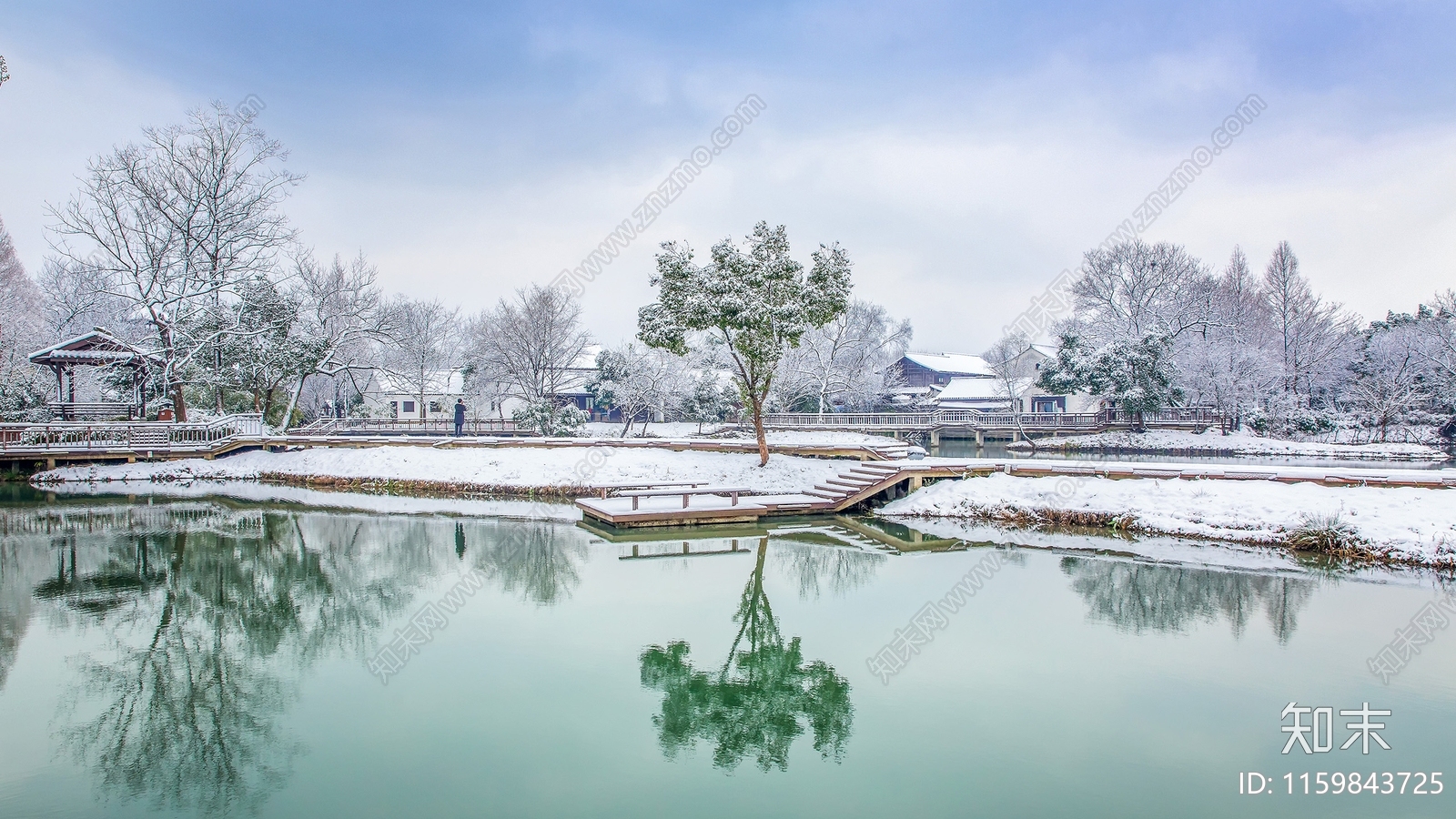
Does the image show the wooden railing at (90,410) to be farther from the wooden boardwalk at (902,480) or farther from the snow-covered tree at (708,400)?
the snow-covered tree at (708,400)

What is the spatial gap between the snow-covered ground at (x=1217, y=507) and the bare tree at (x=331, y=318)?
23.2 metres

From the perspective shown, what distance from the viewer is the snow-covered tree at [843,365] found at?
48656mm

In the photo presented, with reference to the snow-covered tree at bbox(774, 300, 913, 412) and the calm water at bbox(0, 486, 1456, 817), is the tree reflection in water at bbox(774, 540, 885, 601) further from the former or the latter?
the snow-covered tree at bbox(774, 300, 913, 412)

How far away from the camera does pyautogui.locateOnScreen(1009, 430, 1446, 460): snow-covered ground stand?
3192 centimetres

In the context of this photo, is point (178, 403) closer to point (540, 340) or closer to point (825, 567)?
point (540, 340)

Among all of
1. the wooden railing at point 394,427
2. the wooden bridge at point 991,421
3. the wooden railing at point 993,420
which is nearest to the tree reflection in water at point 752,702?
the wooden railing at point 394,427

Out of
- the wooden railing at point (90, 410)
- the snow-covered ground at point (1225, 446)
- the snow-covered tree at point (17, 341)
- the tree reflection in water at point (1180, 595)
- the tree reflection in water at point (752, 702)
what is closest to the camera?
the tree reflection in water at point (752, 702)

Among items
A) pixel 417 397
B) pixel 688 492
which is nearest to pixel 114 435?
pixel 688 492

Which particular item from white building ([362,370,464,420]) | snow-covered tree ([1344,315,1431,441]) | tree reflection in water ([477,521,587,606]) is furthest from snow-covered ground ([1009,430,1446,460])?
white building ([362,370,464,420])

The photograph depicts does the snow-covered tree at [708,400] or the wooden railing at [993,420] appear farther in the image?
the snow-covered tree at [708,400]

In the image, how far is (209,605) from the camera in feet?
37.4

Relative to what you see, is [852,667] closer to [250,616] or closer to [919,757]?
[919,757]

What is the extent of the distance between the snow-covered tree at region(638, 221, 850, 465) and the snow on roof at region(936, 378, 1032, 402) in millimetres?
41335

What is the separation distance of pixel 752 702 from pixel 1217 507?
1193 centimetres
